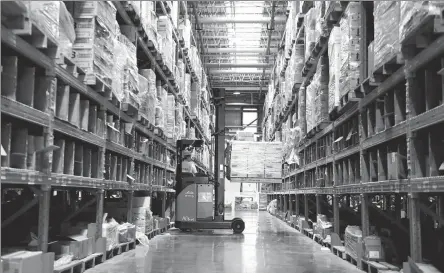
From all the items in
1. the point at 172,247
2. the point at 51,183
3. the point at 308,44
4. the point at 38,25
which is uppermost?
the point at 308,44

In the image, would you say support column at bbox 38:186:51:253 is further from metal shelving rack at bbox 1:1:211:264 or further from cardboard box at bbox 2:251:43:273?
cardboard box at bbox 2:251:43:273

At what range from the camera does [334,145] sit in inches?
292

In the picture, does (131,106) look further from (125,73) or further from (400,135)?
(400,135)

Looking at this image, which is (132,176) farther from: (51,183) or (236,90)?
(236,90)

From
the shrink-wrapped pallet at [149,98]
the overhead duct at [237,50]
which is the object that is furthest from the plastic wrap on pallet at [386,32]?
the overhead duct at [237,50]

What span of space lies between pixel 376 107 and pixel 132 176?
4.11m

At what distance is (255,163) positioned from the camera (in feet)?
46.3

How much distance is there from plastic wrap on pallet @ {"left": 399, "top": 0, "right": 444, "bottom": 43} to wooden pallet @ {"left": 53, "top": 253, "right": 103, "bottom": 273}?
3.74 m

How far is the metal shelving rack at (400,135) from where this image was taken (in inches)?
154

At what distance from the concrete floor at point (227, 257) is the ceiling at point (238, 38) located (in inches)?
310

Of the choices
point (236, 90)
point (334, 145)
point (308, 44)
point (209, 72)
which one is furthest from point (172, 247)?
point (236, 90)

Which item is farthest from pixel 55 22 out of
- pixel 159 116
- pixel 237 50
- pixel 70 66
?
pixel 237 50

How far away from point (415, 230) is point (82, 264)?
3405 mm

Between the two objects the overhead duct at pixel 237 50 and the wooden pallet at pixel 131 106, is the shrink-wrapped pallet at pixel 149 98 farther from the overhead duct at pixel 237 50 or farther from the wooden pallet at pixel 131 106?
the overhead duct at pixel 237 50
